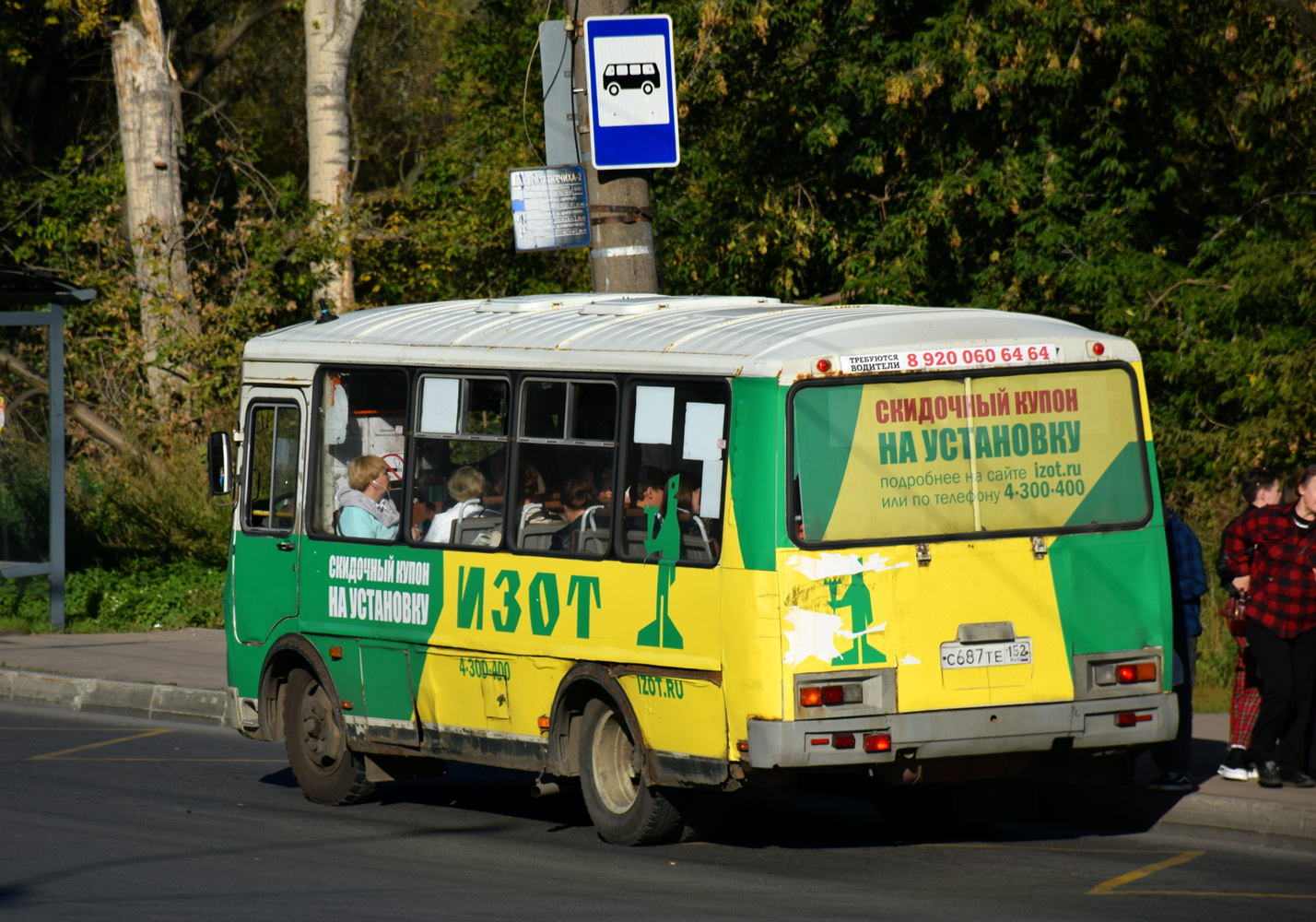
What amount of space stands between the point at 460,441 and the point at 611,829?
2.09m

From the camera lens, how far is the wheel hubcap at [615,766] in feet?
28.0

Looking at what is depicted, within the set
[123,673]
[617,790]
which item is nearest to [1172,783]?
[617,790]

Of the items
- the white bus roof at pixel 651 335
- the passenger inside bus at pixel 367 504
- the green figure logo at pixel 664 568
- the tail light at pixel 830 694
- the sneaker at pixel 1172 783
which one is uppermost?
the white bus roof at pixel 651 335

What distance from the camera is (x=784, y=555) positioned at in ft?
24.8

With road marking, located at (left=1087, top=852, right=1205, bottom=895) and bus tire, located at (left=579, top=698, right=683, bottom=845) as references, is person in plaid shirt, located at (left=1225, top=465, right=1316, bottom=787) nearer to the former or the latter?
road marking, located at (left=1087, top=852, right=1205, bottom=895)

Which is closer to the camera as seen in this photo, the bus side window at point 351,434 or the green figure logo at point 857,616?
the green figure logo at point 857,616

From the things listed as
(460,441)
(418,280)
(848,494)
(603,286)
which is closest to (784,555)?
(848,494)

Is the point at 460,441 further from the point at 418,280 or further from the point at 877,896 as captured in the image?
the point at 418,280

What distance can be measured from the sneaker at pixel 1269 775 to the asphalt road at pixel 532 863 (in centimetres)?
56

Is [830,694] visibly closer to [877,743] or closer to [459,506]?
[877,743]

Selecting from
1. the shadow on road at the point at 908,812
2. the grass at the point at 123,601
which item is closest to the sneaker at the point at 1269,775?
the shadow on road at the point at 908,812

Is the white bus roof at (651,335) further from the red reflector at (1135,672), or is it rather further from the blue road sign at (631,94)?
the blue road sign at (631,94)

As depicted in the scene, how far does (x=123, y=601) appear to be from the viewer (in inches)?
749

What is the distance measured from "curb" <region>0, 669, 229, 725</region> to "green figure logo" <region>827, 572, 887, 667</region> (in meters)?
6.92
